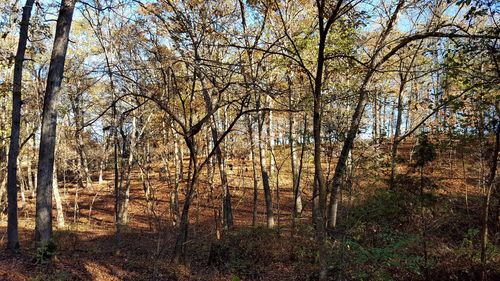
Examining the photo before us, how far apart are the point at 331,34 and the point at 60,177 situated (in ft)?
117

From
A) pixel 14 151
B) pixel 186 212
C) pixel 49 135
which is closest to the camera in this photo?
pixel 49 135

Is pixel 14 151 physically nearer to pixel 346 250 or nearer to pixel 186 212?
pixel 186 212

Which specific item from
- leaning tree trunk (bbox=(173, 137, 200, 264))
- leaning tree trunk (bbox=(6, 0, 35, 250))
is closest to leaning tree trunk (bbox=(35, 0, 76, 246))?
leaning tree trunk (bbox=(6, 0, 35, 250))

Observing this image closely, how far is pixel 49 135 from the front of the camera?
673 centimetres

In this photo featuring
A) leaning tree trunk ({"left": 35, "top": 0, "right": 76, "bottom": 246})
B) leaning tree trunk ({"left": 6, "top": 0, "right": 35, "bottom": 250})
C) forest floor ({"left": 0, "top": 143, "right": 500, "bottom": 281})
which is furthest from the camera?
leaning tree trunk ({"left": 6, "top": 0, "right": 35, "bottom": 250})

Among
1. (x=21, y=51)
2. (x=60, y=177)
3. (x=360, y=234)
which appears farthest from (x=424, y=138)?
(x=60, y=177)

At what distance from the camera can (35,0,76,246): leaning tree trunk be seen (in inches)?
260

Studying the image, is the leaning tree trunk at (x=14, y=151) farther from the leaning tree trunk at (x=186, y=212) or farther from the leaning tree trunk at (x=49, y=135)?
the leaning tree trunk at (x=186, y=212)

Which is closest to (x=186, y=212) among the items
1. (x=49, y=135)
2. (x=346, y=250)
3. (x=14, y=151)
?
(x=49, y=135)

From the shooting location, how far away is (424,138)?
22.7ft

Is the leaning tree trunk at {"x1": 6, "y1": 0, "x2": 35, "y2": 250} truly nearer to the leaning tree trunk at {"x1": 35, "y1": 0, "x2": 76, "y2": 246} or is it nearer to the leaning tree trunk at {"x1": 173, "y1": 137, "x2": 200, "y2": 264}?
the leaning tree trunk at {"x1": 35, "y1": 0, "x2": 76, "y2": 246}

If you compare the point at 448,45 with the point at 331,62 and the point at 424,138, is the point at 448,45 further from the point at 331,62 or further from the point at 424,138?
the point at 331,62

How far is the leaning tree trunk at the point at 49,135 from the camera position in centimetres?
661

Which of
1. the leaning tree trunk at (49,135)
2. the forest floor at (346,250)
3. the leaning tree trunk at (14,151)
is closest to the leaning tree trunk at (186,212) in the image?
the forest floor at (346,250)
